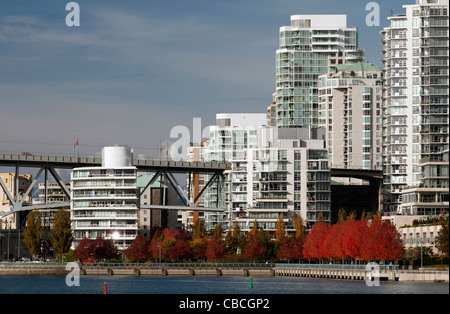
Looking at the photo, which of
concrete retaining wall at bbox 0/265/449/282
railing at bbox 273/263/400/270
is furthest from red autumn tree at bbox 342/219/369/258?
concrete retaining wall at bbox 0/265/449/282

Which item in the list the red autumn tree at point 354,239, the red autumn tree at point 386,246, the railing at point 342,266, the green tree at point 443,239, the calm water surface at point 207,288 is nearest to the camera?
the calm water surface at point 207,288

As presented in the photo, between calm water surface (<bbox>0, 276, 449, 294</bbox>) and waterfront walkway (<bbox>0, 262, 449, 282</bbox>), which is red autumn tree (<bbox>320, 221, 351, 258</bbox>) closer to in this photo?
waterfront walkway (<bbox>0, 262, 449, 282</bbox>)

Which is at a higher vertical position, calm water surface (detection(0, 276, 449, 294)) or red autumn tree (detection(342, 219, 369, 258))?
red autumn tree (detection(342, 219, 369, 258))

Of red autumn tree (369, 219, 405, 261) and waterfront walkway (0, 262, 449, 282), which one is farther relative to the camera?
waterfront walkway (0, 262, 449, 282)

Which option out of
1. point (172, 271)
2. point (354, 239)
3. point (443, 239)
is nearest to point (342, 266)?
point (354, 239)

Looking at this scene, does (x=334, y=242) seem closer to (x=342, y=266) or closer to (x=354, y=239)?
(x=354, y=239)

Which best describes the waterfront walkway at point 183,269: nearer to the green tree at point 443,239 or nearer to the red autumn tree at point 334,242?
the red autumn tree at point 334,242

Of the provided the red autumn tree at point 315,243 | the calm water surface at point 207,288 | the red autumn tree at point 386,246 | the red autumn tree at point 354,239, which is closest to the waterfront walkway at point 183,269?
the red autumn tree at point 354,239

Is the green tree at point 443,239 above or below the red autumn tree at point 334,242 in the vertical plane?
above
